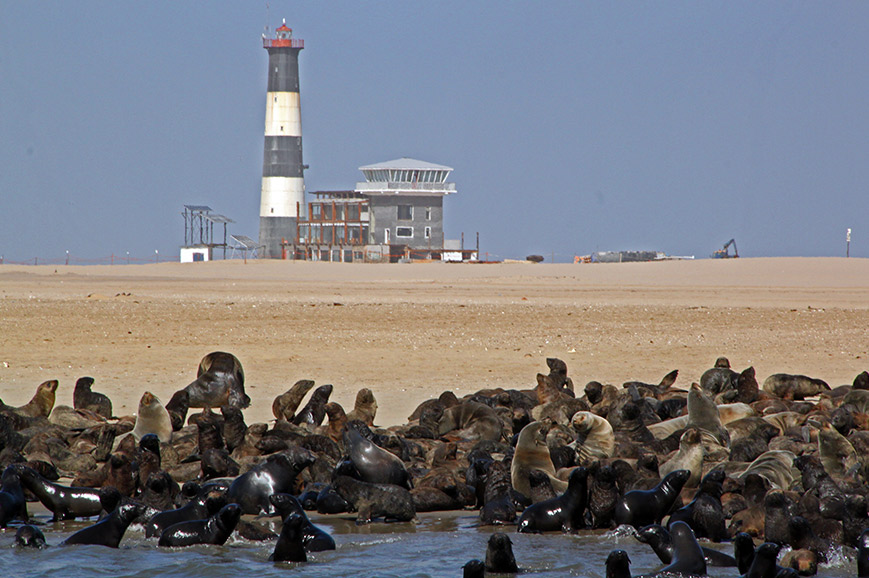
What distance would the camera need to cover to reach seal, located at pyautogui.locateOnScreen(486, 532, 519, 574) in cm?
630

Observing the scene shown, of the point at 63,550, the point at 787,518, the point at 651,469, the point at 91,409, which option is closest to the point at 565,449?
the point at 651,469

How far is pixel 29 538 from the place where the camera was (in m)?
6.89

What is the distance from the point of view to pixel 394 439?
9.10m

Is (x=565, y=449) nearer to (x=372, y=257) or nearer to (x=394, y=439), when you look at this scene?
(x=394, y=439)

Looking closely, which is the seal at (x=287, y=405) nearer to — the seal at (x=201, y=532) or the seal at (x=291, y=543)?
the seal at (x=201, y=532)

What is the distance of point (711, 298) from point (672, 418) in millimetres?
23725

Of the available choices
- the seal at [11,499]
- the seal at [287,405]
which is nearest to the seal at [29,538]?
the seal at [11,499]

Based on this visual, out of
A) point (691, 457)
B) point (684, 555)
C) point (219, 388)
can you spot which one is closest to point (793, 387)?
point (691, 457)

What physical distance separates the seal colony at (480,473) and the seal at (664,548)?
1cm

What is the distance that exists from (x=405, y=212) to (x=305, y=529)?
83.0 metres

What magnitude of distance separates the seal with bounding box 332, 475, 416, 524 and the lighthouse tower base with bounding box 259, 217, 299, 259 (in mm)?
81679

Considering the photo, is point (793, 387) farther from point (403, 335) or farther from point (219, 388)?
point (403, 335)

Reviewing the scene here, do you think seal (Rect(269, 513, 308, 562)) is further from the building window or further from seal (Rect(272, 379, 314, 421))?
the building window

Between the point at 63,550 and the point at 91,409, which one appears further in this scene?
the point at 91,409
